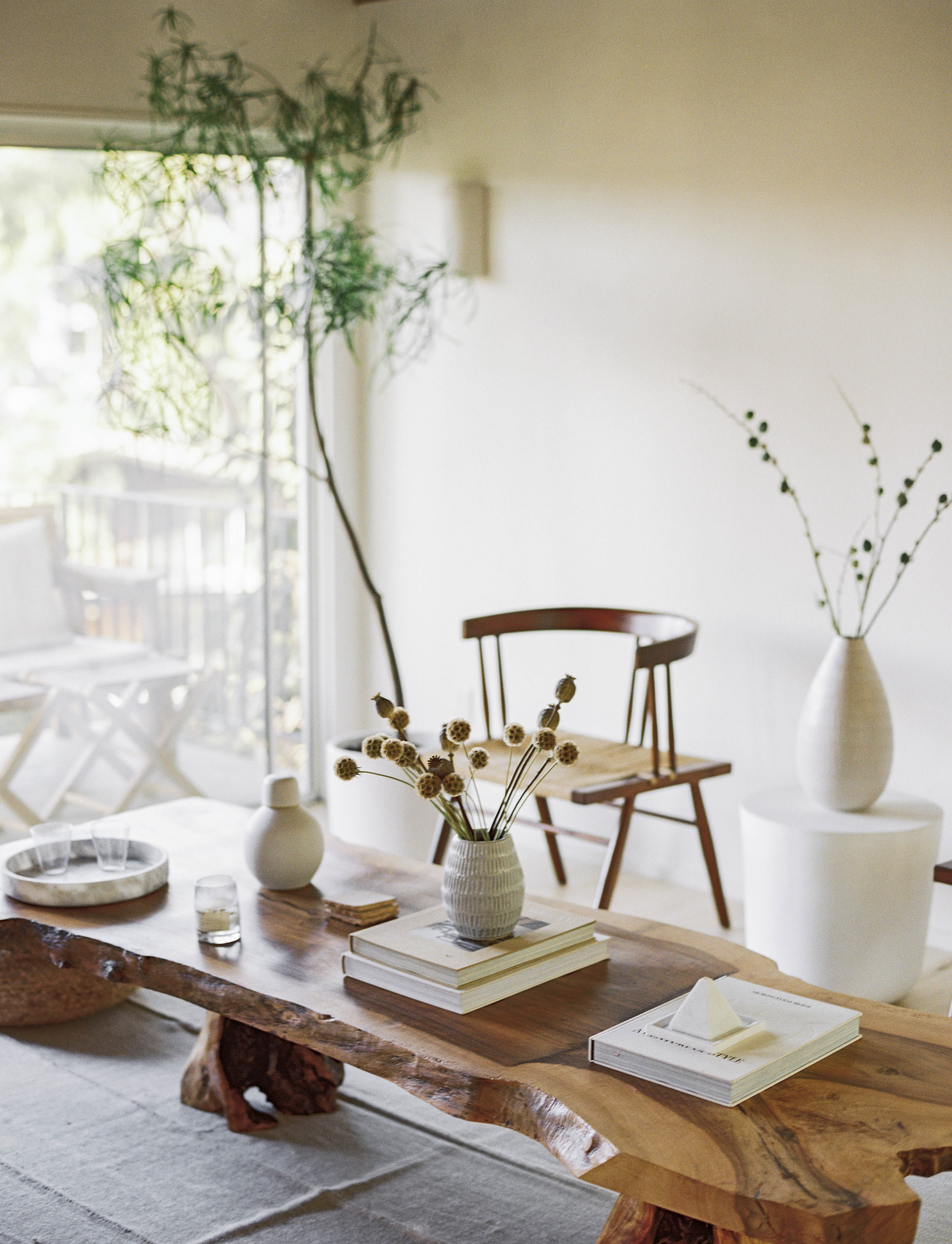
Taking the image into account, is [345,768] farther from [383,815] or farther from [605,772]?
[383,815]

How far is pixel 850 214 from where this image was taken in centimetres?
351

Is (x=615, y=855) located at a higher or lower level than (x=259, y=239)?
lower

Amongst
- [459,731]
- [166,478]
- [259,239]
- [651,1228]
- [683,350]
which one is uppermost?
[259,239]

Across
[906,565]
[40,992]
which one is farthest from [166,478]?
[906,565]

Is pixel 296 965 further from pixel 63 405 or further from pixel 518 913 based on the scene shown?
pixel 63 405

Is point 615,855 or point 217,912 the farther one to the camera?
point 615,855

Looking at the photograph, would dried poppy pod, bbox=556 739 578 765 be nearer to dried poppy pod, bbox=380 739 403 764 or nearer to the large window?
dried poppy pod, bbox=380 739 403 764

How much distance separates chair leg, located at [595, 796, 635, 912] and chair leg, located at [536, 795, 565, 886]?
1.37 ft

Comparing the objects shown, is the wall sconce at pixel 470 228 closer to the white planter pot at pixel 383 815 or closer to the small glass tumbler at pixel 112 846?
the white planter pot at pixel 383 815

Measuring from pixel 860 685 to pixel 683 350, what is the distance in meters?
1.18

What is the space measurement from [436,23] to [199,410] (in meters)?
1.44

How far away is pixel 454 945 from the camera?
2.09 metres

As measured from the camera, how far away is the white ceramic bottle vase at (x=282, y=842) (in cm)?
252

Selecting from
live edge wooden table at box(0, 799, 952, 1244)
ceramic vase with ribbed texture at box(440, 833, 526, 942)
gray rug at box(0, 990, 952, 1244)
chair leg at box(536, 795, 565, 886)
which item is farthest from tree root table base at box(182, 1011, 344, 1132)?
chair leg at box(536, 795, 565, 886)
